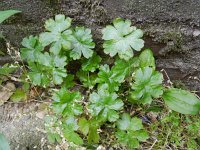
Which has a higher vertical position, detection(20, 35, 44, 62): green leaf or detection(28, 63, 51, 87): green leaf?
detection(20, 35, 44, 62): green leaf

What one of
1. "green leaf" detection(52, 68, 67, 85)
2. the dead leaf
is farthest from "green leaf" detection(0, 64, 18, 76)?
"green leaf" detection(52, 68, 67, 85)

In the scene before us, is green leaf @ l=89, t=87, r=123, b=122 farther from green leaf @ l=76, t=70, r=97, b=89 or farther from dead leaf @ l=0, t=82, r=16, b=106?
dead leaf @ l=0, t=82, r=16, b=106

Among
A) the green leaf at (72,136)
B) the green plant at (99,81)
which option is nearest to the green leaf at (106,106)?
the green plant at (99,81)

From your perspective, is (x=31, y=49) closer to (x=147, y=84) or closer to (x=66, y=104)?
(x=66, y=104)

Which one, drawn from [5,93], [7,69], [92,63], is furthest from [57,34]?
[5,93]

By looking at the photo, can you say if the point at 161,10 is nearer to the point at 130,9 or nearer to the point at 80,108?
the point at 130,9

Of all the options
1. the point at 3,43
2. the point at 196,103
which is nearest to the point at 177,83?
the point at 196,103
